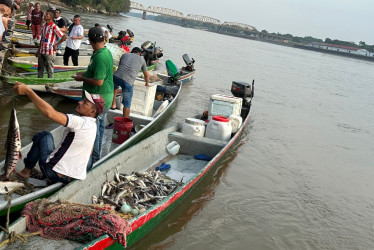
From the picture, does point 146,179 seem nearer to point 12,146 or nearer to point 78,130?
point 78,130

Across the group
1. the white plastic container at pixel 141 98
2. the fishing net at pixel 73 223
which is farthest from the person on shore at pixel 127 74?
the fishing net at pixel 73 223

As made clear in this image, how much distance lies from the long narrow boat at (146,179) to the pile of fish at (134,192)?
1 cm

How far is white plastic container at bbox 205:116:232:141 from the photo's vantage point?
30.2 feet

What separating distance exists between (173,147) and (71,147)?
376cm

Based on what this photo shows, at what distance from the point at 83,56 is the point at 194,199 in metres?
10.1

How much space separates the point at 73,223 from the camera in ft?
14.3

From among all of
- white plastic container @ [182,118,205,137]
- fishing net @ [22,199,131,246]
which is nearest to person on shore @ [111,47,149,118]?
white plastic container @ [182,118,205,137]

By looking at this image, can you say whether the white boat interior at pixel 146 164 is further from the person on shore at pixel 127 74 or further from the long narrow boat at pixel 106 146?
the person on shore at pixel 127 74

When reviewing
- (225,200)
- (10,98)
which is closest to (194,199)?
(225,200)

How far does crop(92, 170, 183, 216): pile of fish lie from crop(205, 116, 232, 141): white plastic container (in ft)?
8.99

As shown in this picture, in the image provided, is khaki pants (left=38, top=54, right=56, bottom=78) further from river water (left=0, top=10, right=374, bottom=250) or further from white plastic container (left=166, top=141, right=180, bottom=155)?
white plastic container (left=166, top=141, right=180, bottom=155)

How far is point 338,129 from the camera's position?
1628 cm

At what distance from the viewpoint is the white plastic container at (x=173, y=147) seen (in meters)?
8.41

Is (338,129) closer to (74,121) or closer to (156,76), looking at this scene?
(156,76)
